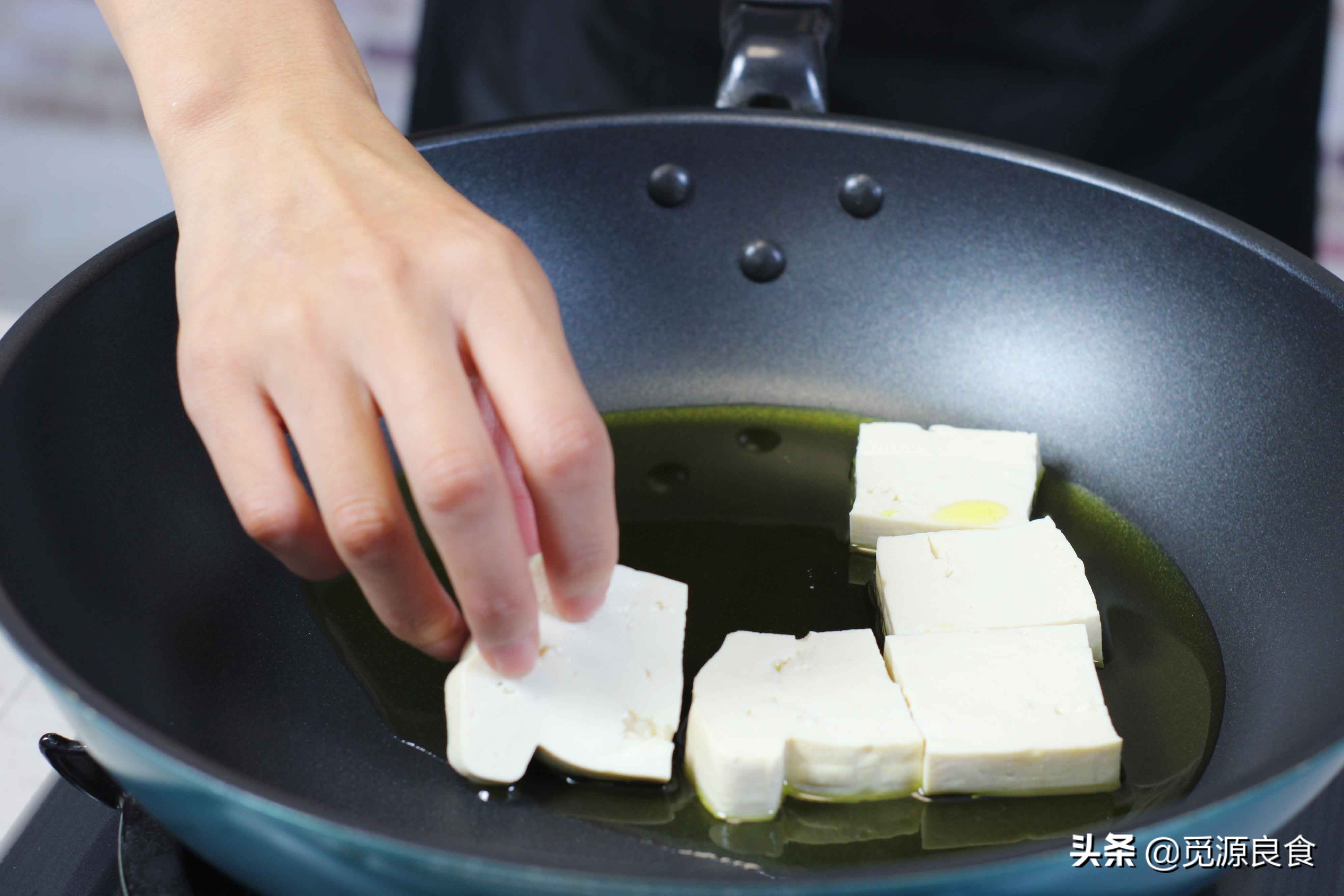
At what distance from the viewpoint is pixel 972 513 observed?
0.95m

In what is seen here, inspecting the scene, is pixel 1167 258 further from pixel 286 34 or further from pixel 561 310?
pixel 286 34

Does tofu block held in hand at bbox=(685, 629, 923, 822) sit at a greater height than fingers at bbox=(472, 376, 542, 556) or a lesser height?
lesser

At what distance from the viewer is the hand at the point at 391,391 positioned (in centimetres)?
57

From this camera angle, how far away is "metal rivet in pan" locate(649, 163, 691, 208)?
3.62 feet

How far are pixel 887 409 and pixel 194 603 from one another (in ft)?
1.91

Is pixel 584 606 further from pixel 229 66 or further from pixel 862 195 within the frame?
pixel 862 195

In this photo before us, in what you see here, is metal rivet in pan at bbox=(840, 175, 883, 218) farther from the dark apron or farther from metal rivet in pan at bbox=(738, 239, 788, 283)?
the dark apron

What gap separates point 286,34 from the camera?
0.76m

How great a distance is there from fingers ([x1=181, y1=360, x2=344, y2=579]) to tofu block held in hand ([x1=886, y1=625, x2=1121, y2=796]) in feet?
1.20

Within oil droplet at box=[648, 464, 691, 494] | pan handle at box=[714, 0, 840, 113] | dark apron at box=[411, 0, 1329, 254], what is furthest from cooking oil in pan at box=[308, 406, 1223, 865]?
dark apron at box=[411, 0, 1329, 254]

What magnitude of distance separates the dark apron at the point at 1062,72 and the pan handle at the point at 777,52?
152 millimetres

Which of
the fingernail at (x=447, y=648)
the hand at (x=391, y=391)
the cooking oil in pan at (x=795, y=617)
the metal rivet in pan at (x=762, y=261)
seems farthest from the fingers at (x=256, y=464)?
the metal rivet in pan at (x=762, y=261)

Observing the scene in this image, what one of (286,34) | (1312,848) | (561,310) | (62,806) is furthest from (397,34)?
(1312,848)

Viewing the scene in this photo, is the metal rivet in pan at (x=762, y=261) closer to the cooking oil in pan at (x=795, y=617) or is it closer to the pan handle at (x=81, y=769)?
the cooking oil in pan at (x=795, y=617)
